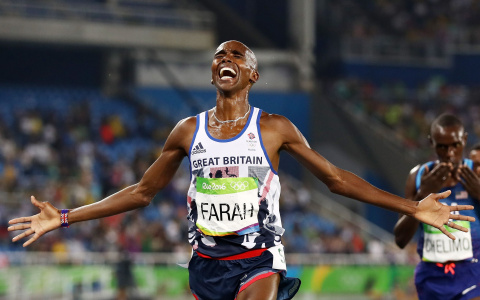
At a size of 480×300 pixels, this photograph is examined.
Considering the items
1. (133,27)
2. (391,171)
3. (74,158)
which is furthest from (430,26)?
(74,158)

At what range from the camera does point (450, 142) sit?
671 cm

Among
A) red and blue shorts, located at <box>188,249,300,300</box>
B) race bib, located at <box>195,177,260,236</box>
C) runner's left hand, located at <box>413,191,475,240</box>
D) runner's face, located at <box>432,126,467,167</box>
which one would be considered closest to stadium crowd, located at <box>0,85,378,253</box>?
runner's face, located at <box>432,126,467,167</box>

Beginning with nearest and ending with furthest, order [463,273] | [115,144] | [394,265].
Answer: [463,273] < [394,265] < [115,144]

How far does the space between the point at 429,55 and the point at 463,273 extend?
2359 centimetres

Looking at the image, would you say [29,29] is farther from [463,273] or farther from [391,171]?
[463,273]

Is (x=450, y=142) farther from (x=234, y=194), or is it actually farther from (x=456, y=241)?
(x=234, y=194)

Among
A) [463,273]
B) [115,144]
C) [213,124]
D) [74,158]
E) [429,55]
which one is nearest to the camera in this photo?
[213,124]

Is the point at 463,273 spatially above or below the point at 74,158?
below

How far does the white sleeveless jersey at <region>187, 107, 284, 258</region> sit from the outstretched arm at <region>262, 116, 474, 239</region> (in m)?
0.18

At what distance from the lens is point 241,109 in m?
5.66

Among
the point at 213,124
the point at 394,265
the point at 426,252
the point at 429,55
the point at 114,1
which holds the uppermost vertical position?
the point at 114,1

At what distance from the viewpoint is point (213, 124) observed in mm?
5641

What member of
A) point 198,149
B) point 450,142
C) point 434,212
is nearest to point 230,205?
point 198,149

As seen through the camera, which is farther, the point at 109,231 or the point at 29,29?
the point at 29,29
